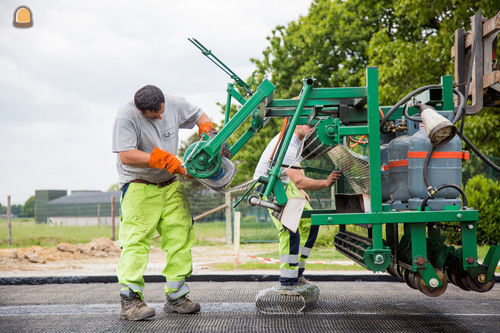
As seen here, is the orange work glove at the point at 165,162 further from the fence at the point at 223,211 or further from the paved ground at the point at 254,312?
the fence at the point at 223,211

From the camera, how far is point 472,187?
10180 millimetres

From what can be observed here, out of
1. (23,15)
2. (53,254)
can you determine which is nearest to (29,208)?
(53,254)

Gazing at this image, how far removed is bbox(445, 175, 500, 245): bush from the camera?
9.62m

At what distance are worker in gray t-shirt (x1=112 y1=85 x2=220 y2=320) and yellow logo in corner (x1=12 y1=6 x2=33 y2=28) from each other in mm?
1969

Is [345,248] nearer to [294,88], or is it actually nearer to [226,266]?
[226,266]

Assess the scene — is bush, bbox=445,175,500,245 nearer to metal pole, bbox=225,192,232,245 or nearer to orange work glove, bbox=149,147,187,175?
metal pole, bbox=225,192,232,245

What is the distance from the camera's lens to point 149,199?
423cm

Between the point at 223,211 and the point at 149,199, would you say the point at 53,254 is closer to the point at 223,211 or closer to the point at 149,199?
the point at 223,211

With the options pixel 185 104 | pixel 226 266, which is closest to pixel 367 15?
pixel 226 266

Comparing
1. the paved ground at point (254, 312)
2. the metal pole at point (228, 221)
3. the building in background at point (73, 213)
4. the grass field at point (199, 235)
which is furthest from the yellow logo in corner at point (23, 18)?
the building in background at point (73, 213)

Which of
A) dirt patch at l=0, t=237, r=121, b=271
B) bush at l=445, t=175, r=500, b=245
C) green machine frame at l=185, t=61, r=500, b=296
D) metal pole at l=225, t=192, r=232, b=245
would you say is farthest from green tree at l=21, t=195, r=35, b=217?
green machine frame at l=185, t=61, r=500, b=296

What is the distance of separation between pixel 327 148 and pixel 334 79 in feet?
61.7

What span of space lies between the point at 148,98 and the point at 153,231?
1.04 meters

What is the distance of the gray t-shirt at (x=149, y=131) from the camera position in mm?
4098
